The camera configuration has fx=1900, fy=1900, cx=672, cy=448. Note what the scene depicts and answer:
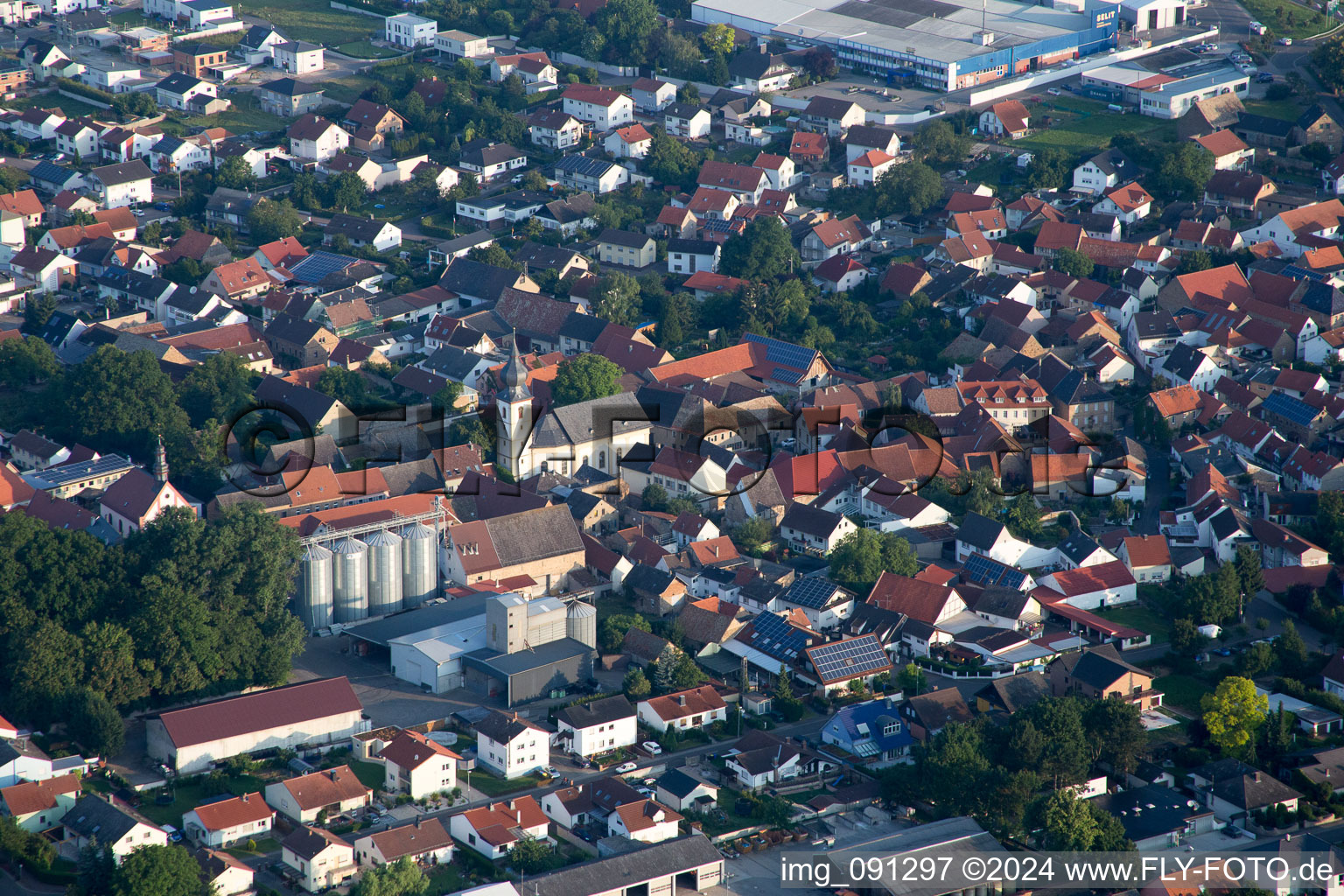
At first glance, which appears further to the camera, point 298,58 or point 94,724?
point 298,58

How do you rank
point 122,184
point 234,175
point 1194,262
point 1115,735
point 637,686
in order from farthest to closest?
point 234,175, point 122,184, point 1194,262, point 637,686, point 1115,735

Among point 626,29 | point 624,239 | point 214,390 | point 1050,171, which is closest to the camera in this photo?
point 214,390

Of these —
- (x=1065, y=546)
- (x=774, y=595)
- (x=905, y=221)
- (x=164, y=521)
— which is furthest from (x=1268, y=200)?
(x=164, y=521)

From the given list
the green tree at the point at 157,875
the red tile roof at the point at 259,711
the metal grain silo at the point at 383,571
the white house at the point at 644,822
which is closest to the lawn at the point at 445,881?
the white house at the point at 644,822

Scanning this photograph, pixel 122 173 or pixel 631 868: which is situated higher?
pixel 122 173

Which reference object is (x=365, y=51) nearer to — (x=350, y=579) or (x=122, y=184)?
(x=122, y=184)

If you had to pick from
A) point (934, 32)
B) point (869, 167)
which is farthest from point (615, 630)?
point (934, 32)

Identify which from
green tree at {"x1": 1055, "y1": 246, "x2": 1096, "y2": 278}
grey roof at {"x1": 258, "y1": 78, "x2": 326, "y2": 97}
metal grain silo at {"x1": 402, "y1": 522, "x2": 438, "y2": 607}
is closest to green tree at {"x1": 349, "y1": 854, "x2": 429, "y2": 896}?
metal grain silo at {"x1": 402, "y1": 522, "x2": 438, "y2": 607}
